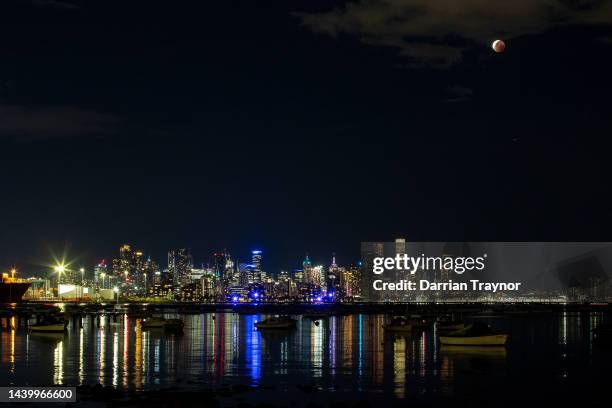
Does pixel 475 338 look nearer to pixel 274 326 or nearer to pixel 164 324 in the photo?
pixel 274 326

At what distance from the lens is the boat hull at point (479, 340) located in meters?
69.1

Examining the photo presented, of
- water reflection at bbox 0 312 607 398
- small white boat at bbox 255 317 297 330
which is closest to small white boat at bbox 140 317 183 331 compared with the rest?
water reflection at bbox 0 312 607 398

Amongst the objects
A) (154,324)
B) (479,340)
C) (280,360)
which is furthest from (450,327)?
(280,360)

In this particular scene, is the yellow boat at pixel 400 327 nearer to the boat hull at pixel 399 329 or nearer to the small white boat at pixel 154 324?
the boat hull at pixel 399 329

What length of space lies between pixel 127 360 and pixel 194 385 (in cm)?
1454

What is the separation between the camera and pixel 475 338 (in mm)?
69562

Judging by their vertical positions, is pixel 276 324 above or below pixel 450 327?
below

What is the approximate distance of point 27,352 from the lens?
2464 inches

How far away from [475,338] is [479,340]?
0.40 metres

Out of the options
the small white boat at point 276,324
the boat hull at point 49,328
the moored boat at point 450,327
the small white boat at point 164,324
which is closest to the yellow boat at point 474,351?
the moored boat at point 450,327

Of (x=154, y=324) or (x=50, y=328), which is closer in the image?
(x=50, y=328)

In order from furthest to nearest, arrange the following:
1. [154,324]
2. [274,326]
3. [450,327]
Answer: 1. [274,326]
2. [154,324]
3. [450,327]

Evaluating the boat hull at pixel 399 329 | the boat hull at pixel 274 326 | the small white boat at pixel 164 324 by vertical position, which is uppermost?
the small white boat at pixel 164 324

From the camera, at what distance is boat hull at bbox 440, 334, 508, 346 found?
227 feet
